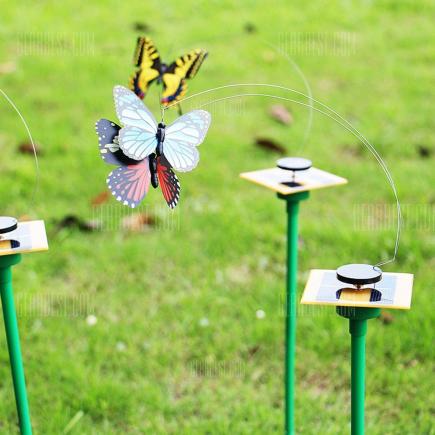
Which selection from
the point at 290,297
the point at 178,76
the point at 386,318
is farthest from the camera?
the point at 386,318

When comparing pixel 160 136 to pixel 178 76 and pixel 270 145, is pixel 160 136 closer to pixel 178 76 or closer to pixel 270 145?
pixel 178 76

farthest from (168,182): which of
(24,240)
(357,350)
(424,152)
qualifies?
(424,152)

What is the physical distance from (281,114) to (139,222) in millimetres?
1242

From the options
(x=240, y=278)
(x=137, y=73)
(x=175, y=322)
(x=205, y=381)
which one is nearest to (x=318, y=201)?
(x=240, y=278)

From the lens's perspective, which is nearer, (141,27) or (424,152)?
(424,152)

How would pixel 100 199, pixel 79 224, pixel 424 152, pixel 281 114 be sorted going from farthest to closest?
pixel 281 114
pixel 424 152
pixel 100 199
pixel 79 224

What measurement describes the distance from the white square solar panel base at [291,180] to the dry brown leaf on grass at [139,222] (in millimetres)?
1495

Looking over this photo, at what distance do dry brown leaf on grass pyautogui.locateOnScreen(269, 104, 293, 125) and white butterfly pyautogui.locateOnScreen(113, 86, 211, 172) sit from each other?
281 centimetres

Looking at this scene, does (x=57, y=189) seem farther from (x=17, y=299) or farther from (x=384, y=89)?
(x=384, y=89)

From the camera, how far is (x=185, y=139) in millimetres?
1567

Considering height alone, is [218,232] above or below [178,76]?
below

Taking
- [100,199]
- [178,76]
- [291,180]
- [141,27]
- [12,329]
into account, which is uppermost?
[141,27]
